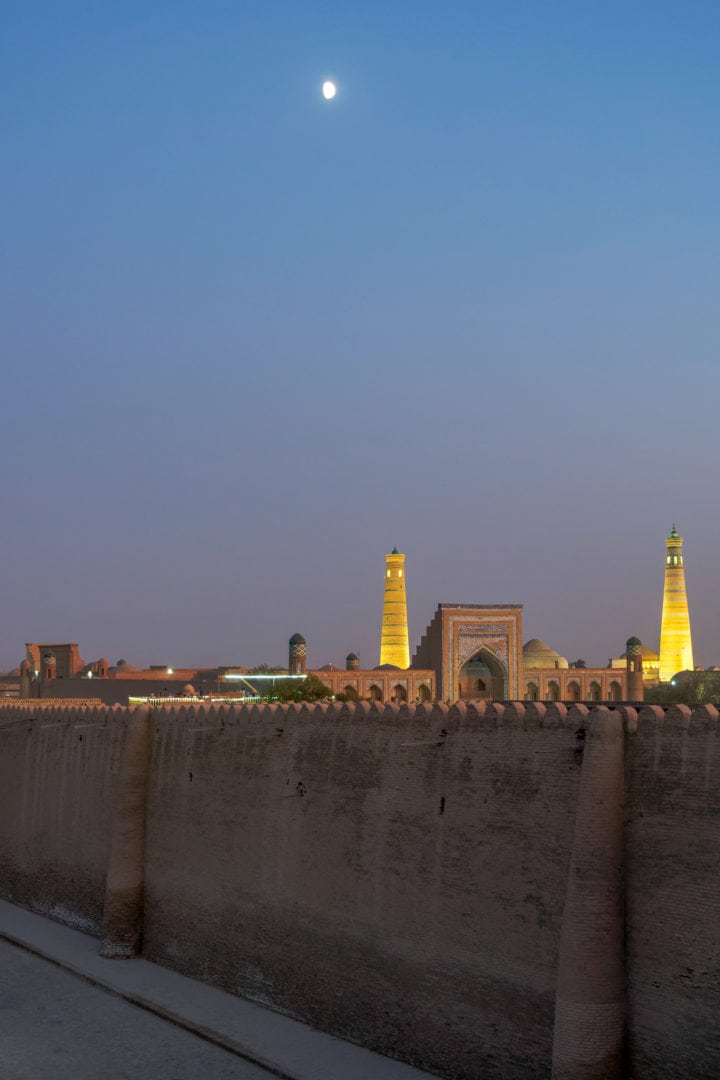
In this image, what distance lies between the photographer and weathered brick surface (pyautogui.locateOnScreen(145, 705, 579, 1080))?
1339 centimetres

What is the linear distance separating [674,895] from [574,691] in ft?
185

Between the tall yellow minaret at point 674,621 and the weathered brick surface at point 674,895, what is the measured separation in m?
60.1

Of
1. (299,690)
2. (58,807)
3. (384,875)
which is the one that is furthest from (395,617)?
(384,875)

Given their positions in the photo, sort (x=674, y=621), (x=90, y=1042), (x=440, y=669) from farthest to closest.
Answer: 1. (x=674, y=621)
2. (x=440, y=669)
3. (x=90, y=1042)

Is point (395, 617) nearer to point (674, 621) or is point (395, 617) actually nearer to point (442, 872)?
point (674, 621)

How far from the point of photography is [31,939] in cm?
2142

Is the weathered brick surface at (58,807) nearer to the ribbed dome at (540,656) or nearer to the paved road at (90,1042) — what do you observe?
the paved road at (90,1042)

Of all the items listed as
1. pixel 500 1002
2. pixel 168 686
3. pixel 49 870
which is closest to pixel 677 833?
pixel 500 1002

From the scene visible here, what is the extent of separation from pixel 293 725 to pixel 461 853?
4.32m

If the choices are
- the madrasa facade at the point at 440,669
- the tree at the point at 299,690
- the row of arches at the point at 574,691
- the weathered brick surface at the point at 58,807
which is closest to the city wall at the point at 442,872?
the weathered brick surface at the point at 58,807

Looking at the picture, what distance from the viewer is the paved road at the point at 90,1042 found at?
574 inches

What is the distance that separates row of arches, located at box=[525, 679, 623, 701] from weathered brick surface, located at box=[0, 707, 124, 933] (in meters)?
42.8

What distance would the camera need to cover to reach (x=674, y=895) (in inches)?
468

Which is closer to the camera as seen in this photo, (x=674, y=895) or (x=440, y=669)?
(x=674, y=895)
